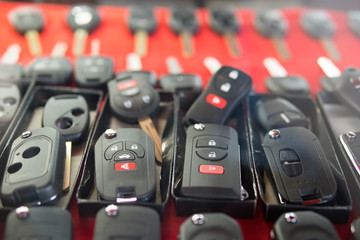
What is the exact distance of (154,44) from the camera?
54.0 inches

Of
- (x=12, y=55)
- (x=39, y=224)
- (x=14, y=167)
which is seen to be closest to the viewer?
(x=39, y=224)

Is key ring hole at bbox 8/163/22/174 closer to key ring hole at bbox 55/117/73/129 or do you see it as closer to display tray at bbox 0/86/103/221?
display tray at bbox 0/86/103/221

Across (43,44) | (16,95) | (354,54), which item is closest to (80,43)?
(43,44)

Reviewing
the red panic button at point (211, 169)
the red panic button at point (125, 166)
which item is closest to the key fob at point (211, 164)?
the red panic button at point (211, 169)

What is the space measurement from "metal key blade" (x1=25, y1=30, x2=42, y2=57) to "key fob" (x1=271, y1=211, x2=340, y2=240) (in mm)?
955

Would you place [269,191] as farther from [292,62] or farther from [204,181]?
[292,62]

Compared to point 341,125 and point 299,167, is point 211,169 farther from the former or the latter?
point 341,125

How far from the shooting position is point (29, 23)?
53.0 inches

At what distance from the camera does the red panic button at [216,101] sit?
979mm

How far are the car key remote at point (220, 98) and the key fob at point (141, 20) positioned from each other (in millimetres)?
461

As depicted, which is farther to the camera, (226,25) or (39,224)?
(226,25)

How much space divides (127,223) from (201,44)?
0.84m

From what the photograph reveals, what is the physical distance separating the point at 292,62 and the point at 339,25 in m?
0.32

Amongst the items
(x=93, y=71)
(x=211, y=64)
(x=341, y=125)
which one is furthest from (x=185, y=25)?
(x=341, y=125)
